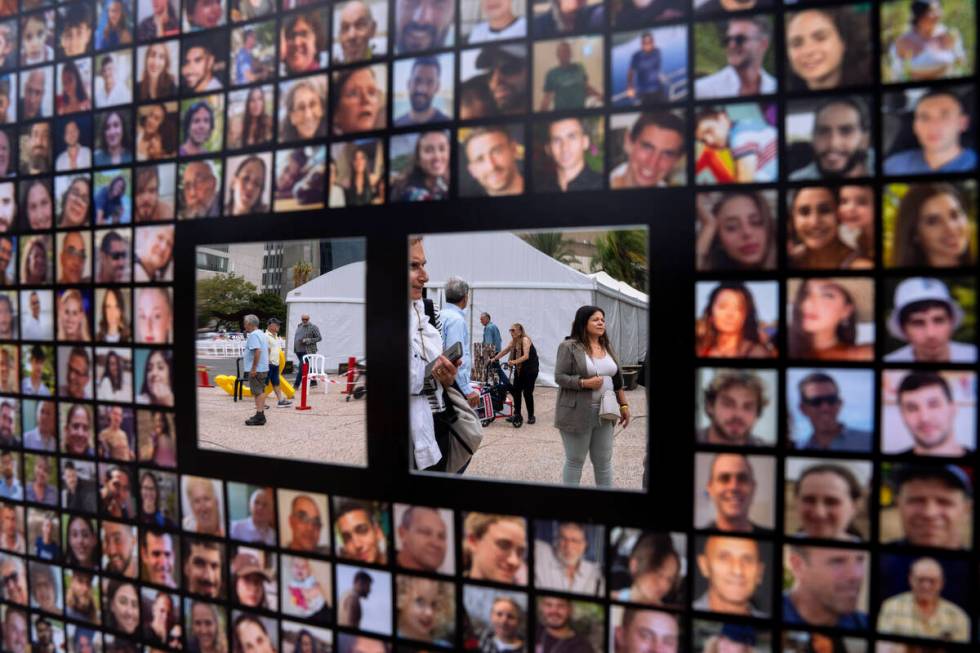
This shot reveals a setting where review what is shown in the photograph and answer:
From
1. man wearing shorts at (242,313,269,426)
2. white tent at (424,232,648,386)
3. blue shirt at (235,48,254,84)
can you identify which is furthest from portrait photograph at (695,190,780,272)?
white tent at (424,232,648,386)

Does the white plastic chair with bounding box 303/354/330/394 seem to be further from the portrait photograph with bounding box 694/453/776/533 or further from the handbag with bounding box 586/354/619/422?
the portrait photograph with bounding box 694/453/776/533

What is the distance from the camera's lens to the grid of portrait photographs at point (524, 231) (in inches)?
57.7

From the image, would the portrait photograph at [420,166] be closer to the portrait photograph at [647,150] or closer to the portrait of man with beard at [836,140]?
the portrait photograph at [647,150]

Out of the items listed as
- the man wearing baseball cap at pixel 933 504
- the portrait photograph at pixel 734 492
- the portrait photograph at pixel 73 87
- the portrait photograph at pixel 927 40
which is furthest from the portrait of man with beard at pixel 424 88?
the man wearing baseball cap at pixel 933 504

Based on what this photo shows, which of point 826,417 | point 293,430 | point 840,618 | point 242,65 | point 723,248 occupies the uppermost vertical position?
point 242,65

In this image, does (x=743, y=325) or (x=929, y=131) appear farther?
(x=743, y=325)

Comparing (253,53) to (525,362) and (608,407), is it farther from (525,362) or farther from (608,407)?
(525,362)

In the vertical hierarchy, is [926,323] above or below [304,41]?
below

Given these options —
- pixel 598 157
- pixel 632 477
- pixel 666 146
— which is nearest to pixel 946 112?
pixel 666 146

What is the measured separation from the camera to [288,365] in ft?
41.0

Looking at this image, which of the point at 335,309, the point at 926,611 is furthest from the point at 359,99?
the point at 335,309

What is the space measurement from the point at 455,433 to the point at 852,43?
97.2 inches

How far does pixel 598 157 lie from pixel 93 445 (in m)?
2.12

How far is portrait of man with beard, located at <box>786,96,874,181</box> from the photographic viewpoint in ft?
4.84
